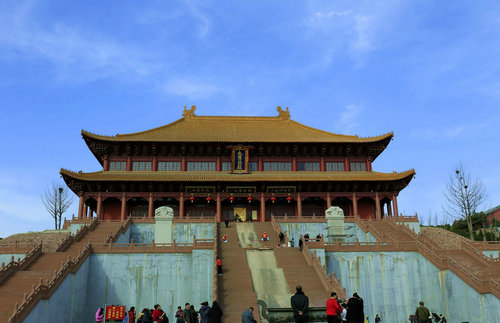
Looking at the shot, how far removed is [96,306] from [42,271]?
13.0 ft

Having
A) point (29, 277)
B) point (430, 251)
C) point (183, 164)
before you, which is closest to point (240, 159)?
point (183, 164)

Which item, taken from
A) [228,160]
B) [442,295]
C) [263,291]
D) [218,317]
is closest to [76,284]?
[263,291]

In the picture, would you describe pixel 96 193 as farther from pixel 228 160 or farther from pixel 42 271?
pixel 42 271

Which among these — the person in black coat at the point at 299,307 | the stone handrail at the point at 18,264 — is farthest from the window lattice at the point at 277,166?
the person in black coat at the point at 299,307

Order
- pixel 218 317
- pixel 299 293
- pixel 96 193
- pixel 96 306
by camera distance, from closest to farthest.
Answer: pixel 299 293
pixel 218 317
pixel 96 306
pixel 96 193

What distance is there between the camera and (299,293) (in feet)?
37.6

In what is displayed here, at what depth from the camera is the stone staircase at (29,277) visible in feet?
69.3

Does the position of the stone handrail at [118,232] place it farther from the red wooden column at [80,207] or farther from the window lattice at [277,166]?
the window lattice at [277,166]

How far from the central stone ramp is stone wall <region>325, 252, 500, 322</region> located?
409cm

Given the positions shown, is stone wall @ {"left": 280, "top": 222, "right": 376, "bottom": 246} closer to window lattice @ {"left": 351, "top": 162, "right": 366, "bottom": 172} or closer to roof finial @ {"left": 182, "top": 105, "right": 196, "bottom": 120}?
window lattice @ {"left": 351, "top": 162, "right": 366, "bottom": 172}

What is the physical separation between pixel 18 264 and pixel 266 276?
1342 cm

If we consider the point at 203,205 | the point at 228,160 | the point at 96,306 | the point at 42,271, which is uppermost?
the point at 228,160

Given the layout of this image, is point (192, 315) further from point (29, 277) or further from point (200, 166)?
point (200, 166)

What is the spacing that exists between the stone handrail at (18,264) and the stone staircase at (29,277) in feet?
0.59
